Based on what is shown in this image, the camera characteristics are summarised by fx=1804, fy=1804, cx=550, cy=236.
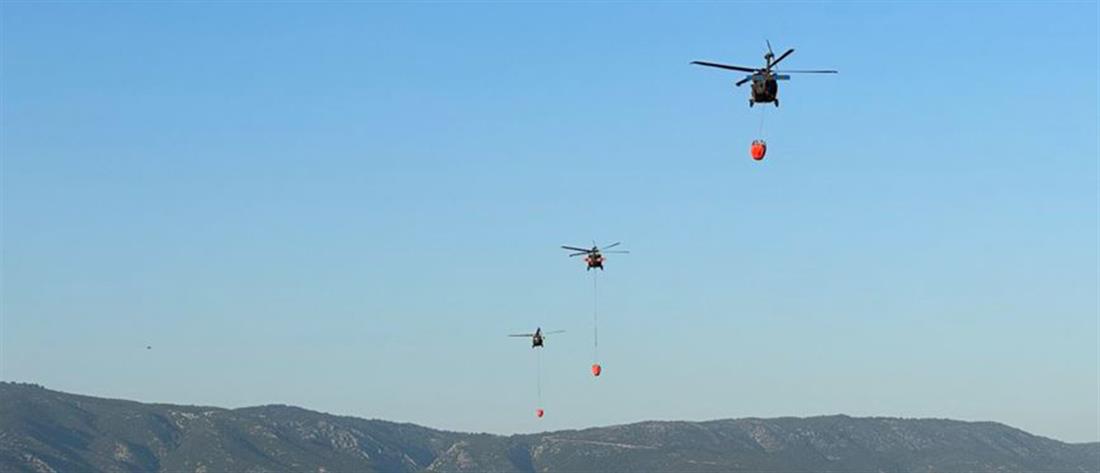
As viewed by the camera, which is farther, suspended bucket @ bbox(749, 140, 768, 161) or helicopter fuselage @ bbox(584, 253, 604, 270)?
helicopter fuselage @ bbox(584, 253, 604, 270)

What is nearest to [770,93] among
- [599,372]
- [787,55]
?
[787,55]

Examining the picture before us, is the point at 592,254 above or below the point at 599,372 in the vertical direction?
above

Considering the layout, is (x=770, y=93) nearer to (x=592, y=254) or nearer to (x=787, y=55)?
(x=787, y=55)

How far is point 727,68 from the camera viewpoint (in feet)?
389

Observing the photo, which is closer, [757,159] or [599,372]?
[757,159]

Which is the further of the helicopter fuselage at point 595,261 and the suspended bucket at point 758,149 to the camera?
the helicopter fuselage at point 595,261

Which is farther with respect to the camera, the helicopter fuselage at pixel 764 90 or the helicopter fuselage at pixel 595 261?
the helicopter fuselage at pixel 595 261

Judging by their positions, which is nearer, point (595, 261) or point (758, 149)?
point (758, 149)

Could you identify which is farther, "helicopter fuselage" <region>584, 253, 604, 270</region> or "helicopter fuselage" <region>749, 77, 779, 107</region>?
"helicopter fuselage" <region>584, 253, 604, 270</region>

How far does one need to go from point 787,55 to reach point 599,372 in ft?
222

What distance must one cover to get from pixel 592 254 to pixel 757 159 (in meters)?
74.1

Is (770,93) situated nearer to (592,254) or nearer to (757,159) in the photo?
A: (757,159)

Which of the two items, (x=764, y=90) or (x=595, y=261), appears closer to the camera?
(x=764, y=90)

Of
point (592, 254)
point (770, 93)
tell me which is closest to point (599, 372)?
point (592, 254)
